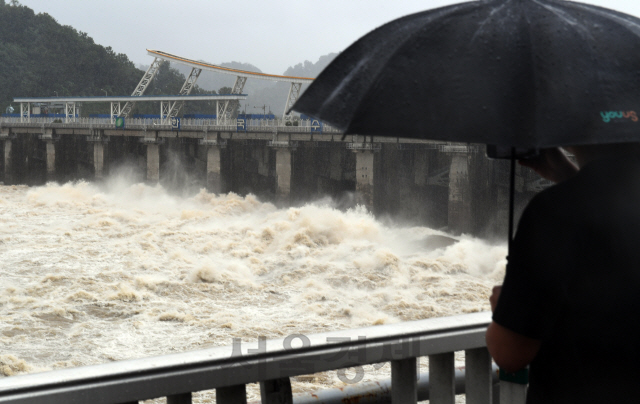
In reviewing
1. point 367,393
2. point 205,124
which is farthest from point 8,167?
point 367,393

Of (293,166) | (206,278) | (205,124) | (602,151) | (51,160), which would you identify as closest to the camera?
(602,151)

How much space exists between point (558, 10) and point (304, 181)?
26.0 meters

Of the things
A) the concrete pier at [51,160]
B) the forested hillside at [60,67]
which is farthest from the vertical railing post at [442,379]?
the forested hillside at [60,67]

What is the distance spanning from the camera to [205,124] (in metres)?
29.5

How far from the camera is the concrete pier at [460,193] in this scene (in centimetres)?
2191

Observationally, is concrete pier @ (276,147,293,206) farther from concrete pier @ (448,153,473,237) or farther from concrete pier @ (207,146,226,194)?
concrete pier @ (448,153,473,237)

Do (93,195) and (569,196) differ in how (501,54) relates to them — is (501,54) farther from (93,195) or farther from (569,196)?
(93,195)

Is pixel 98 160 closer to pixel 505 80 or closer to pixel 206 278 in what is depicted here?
pixel 206 278

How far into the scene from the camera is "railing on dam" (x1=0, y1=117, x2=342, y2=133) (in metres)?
26.2

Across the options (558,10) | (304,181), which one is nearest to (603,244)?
(558,10)

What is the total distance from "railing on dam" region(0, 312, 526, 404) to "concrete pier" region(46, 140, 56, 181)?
117 feet

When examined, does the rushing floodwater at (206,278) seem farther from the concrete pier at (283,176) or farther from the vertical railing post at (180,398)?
the vertical railing post at (180,398)

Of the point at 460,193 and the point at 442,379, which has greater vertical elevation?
the point at 442,379

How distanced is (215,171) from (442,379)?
87.4 ft
